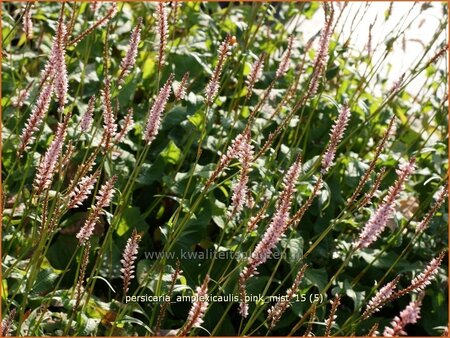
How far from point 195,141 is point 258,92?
390 mm

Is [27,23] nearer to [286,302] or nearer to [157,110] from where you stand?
[157,110]

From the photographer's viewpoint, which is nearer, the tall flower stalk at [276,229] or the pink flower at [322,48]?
the tall flower stalk at [276,229]

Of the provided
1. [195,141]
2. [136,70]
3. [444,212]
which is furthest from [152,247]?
[444,212]

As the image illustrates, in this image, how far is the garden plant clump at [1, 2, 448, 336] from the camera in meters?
2.14

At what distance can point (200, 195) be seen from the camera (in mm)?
2195

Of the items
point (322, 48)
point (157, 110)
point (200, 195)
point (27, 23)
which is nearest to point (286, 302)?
point (200, 195)

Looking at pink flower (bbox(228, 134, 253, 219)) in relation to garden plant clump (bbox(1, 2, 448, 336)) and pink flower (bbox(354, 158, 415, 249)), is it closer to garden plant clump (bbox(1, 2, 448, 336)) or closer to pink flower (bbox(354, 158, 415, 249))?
garden plant clump (bbox(1, 2, 448, 336))

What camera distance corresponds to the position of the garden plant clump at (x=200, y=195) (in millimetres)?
2145

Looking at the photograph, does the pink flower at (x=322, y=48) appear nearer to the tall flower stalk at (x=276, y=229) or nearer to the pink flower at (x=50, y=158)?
the tall flower stalk at (x=276, y=229)

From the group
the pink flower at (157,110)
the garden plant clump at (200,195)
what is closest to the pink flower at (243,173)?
the garden plant clump at (200,195)

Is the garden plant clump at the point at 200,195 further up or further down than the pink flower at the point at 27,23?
further down

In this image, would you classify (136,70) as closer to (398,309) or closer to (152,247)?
(152,247)

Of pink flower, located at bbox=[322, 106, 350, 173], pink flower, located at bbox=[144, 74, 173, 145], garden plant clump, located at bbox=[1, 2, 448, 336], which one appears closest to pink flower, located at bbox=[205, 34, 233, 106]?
garden plant clump, located at bbox=[1, 2, 448, 336]

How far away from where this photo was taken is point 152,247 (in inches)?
113
